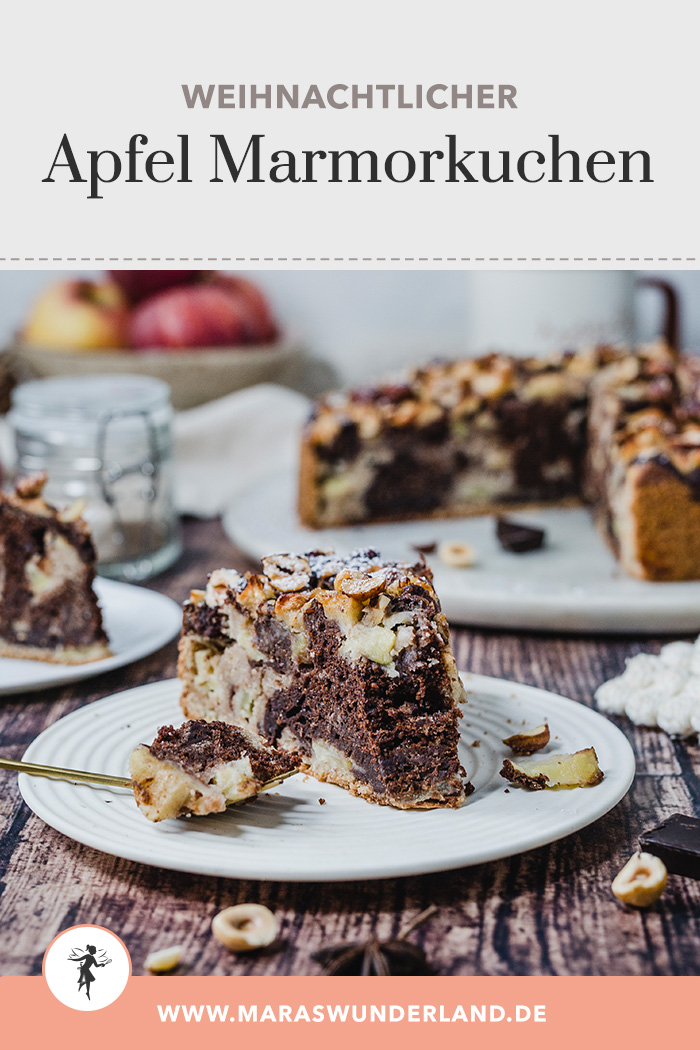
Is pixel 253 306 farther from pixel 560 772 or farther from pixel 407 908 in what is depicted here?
pixel 407 908


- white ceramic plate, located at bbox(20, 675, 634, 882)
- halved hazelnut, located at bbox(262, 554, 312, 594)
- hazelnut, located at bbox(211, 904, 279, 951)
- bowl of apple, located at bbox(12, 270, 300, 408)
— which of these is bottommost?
hazelnut, located at bbox(211, 904, 279, 951)

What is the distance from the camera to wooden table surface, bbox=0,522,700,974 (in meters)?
1.58

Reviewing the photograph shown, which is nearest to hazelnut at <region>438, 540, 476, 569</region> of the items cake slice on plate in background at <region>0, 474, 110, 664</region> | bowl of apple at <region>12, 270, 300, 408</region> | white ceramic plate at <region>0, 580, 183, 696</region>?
white ceramic plate at <region>0, 580, 183, 696</region>

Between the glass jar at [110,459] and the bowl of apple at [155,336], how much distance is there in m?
0.99

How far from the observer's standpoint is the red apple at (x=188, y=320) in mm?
4605

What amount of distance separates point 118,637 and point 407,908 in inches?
49.6

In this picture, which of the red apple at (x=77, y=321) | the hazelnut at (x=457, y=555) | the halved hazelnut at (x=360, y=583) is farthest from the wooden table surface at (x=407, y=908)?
the red apple at (x=77, y=321)

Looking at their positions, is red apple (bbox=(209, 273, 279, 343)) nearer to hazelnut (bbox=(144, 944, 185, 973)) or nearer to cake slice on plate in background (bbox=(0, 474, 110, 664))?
cake slice on plate in background (bbox=(0, 474, 110, 664))

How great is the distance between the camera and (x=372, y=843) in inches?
67.9

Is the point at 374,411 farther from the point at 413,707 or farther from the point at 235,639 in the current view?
the point at 413,707

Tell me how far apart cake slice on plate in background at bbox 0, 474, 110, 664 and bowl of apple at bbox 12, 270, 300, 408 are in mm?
1871

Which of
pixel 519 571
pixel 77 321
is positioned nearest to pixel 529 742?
pixel 519 571
